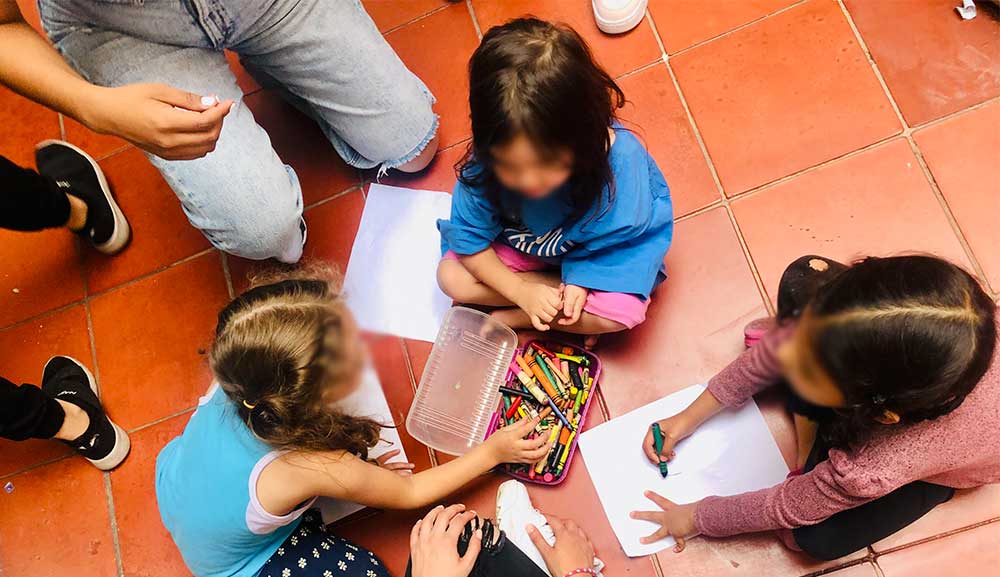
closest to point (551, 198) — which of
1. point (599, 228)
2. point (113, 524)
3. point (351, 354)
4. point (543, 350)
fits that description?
point (599, 228)

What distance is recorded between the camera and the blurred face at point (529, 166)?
0.58 m

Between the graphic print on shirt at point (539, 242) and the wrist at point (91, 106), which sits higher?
the wrist at point (91, 106)

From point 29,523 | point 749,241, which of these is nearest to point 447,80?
point 749,241

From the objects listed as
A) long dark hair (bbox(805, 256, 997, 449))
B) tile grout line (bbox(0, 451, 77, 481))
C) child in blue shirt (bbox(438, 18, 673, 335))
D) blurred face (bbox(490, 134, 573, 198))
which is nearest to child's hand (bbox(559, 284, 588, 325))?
child in blue shirt (bbox(438, 18, 673, 335))

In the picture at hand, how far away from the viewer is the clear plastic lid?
96 centimetres

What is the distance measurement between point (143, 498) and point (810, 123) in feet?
3.93

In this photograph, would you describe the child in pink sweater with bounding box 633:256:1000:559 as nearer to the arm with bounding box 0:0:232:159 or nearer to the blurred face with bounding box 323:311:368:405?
the blurred face with bounding box 323:311:368:405

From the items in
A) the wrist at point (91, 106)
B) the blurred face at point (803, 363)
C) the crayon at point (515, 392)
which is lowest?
the crayon at point (515, 392)

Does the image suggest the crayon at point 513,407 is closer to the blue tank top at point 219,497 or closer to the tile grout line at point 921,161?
the blue tank top at point 219,497

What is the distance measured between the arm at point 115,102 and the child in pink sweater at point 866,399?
1.85ft

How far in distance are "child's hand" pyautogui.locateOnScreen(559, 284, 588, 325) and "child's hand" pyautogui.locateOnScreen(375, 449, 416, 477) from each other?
0.32m

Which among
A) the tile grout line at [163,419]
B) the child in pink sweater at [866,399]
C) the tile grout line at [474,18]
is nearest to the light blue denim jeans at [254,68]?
the tile grout line at [474,18]

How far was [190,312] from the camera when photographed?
1.09m

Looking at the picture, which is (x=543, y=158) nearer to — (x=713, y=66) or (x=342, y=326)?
(x=342, y=326)
